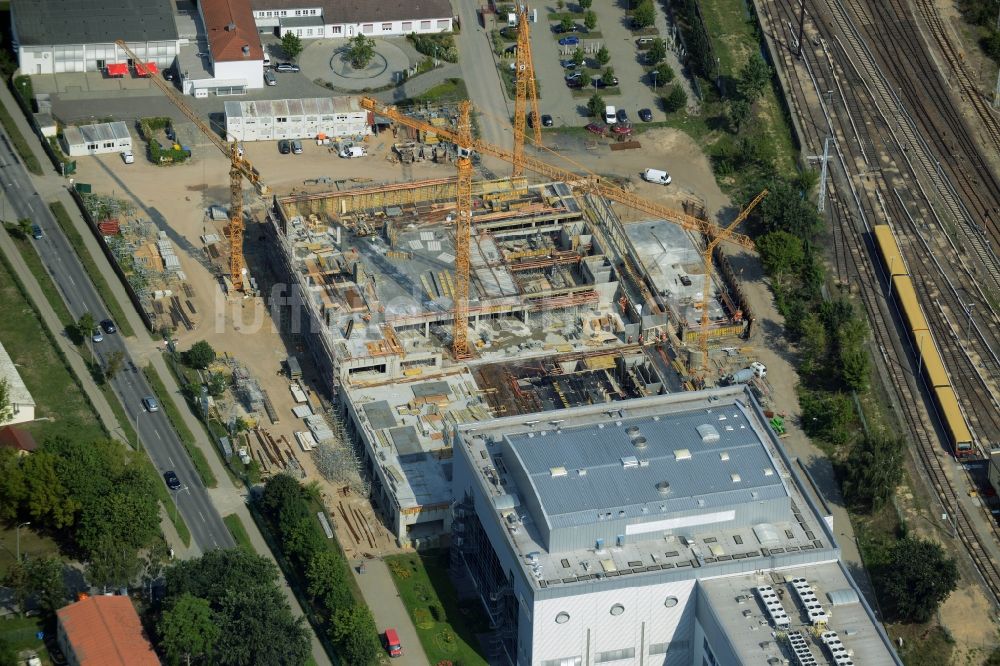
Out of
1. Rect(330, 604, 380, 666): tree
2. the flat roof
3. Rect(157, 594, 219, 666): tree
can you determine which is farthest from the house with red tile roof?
the flat roof

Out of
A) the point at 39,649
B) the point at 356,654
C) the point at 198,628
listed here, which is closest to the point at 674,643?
the point at 356,654

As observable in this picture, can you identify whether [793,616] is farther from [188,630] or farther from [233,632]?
[188,630]

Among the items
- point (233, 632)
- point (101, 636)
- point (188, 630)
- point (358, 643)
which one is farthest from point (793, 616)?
point (101, 636)

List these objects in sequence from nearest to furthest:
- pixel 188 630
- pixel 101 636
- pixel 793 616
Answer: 1. pixel 793 616
2. pixel 188 630
3. pixel 101 636

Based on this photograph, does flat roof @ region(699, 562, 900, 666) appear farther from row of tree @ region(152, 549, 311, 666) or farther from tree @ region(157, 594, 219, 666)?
tree @ region(157, 594, 219, 666)

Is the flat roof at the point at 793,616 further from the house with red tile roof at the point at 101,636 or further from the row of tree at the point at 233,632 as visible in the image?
the house with red tile roof at the point at 101,636

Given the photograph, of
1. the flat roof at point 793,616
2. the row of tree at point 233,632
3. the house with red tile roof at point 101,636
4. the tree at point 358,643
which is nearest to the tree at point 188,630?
the row of tree at point 233,632
